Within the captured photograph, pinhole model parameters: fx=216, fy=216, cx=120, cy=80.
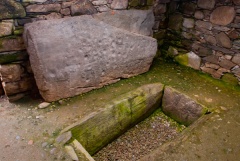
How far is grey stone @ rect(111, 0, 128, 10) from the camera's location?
8.54 feet

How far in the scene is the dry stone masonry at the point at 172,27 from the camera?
2.17 m

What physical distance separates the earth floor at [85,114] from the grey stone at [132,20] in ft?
2.16

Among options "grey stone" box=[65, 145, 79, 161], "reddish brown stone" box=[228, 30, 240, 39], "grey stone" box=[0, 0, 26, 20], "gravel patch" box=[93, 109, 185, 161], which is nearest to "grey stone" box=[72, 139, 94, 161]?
"grey stone" box=[65, 145, 79, 161]

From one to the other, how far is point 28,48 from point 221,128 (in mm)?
2161

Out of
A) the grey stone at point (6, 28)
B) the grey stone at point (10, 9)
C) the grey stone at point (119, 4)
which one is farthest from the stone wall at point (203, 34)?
the grey stone at point (6, 28)

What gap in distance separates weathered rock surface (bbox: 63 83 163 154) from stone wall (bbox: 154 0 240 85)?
0.83m

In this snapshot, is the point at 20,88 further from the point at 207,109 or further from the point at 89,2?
the point at 207,109

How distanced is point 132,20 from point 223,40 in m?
1.23

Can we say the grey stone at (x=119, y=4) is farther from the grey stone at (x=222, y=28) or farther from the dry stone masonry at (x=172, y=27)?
the grey stone at (x=222, y=28)

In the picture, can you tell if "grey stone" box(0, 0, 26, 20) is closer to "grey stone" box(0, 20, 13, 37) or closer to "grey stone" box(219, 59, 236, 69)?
"grey stone" box(0, 20, 13, 37)

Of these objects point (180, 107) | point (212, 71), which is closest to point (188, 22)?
point (212, 71)

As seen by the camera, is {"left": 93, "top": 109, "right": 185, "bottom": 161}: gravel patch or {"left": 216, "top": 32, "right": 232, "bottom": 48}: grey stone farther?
{"left": 216, "top": 32, "right": 232, "bottom": 48}: grey stone

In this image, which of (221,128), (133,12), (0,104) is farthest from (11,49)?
(221,128)

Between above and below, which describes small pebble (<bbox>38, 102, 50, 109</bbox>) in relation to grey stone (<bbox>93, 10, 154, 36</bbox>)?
below
